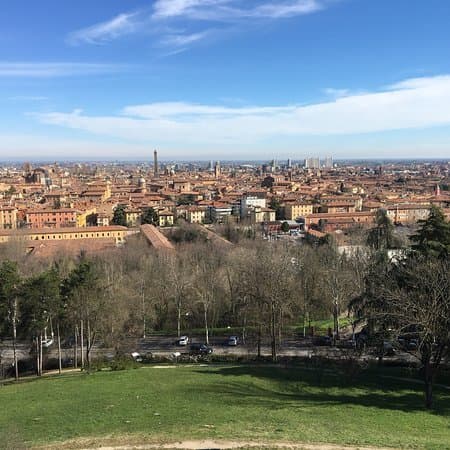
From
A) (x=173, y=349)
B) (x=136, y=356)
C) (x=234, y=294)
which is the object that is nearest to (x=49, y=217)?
(x=234, y=294)

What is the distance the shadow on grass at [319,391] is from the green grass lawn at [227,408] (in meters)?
0.03

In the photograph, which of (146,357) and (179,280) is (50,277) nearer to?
(146,357)

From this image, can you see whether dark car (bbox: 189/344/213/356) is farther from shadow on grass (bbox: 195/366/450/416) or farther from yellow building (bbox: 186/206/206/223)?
yellow building (bbox: 186/206/206/223)

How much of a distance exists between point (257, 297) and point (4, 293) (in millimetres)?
12323

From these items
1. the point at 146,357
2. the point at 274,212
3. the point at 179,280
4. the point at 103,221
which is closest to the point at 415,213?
the point at 274,212

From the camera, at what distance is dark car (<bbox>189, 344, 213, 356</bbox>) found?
26.6 meters

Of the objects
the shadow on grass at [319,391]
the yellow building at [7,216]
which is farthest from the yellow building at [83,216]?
the shadow on grass at [319,391]

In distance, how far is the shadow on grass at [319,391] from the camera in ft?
52.1

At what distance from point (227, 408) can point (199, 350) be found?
13.2 metres

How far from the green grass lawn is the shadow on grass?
35 mm

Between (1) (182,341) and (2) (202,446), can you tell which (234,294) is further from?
(2) (202,446)

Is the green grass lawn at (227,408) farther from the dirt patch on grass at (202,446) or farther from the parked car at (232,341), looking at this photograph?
the parked car at (232,341)

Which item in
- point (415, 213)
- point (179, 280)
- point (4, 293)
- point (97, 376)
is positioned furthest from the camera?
point (415, 213)

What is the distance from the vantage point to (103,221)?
80938 millimetres
